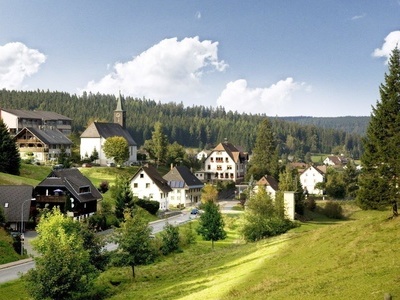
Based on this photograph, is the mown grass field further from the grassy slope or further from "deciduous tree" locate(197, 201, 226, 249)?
"deciduous tree" locate(197, 201, 226, 249)

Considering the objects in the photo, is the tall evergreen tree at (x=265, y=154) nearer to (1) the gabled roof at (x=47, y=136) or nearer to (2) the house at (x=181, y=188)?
(2) the house at (x=181, y=188)

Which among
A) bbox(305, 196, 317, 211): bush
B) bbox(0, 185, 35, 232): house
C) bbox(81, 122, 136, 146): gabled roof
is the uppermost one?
bbox(81, 122, 136, 146): gabled roof

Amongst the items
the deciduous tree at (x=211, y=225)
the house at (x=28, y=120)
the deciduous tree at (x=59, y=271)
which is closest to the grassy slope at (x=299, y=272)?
the deciduous tree at (x=59, y=271)

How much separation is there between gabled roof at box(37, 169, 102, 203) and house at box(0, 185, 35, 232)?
21.4 feet

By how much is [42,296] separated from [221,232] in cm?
2784

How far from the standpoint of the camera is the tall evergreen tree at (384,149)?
36.9 m

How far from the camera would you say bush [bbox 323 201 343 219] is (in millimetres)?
87750

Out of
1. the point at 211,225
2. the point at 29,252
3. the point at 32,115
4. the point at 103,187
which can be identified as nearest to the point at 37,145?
the point at 103,187

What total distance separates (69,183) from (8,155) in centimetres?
1440

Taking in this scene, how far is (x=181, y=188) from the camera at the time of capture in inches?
3684

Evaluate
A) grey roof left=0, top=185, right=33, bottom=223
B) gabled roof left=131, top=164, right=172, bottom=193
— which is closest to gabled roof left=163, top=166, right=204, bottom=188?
gabled roof left=131, top=164, right=172, bottom=193

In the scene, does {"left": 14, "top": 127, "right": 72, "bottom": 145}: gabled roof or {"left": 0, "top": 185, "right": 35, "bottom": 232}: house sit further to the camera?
{"left": 14, "top": 127, "right": 72, "bottom": 145}: gabled roof

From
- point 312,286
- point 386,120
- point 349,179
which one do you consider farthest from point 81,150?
point 312,286

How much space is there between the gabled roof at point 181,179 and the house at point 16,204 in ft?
122
